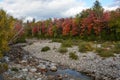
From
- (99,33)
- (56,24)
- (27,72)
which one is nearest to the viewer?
(27,72)

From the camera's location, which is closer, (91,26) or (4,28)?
(4,28)

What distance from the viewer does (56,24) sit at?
108375 millimetres

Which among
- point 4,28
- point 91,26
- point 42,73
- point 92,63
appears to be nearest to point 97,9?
point 91,26

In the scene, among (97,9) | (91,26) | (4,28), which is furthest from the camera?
(97,9)

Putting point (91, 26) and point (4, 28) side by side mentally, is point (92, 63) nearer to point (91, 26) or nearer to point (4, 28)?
point (4, 28)

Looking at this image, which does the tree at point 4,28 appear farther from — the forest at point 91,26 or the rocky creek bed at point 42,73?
the forest at point 91,26

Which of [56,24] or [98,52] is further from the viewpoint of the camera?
[56,24]

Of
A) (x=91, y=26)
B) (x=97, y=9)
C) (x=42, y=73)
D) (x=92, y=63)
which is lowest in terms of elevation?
(x=42, y=73)

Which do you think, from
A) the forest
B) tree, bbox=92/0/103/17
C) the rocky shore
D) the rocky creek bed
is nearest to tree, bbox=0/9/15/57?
the rocky creek bed

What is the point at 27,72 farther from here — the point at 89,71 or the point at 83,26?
the point at 83,26

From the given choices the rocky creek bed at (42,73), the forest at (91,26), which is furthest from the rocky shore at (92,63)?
the forest at (91,26)

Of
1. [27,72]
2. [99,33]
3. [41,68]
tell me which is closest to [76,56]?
[41,68]

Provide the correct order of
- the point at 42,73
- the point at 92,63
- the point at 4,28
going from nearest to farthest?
the point at 42,73 < the point at 4,28 < the point at 92,63

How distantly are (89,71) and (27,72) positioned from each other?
282 inches
